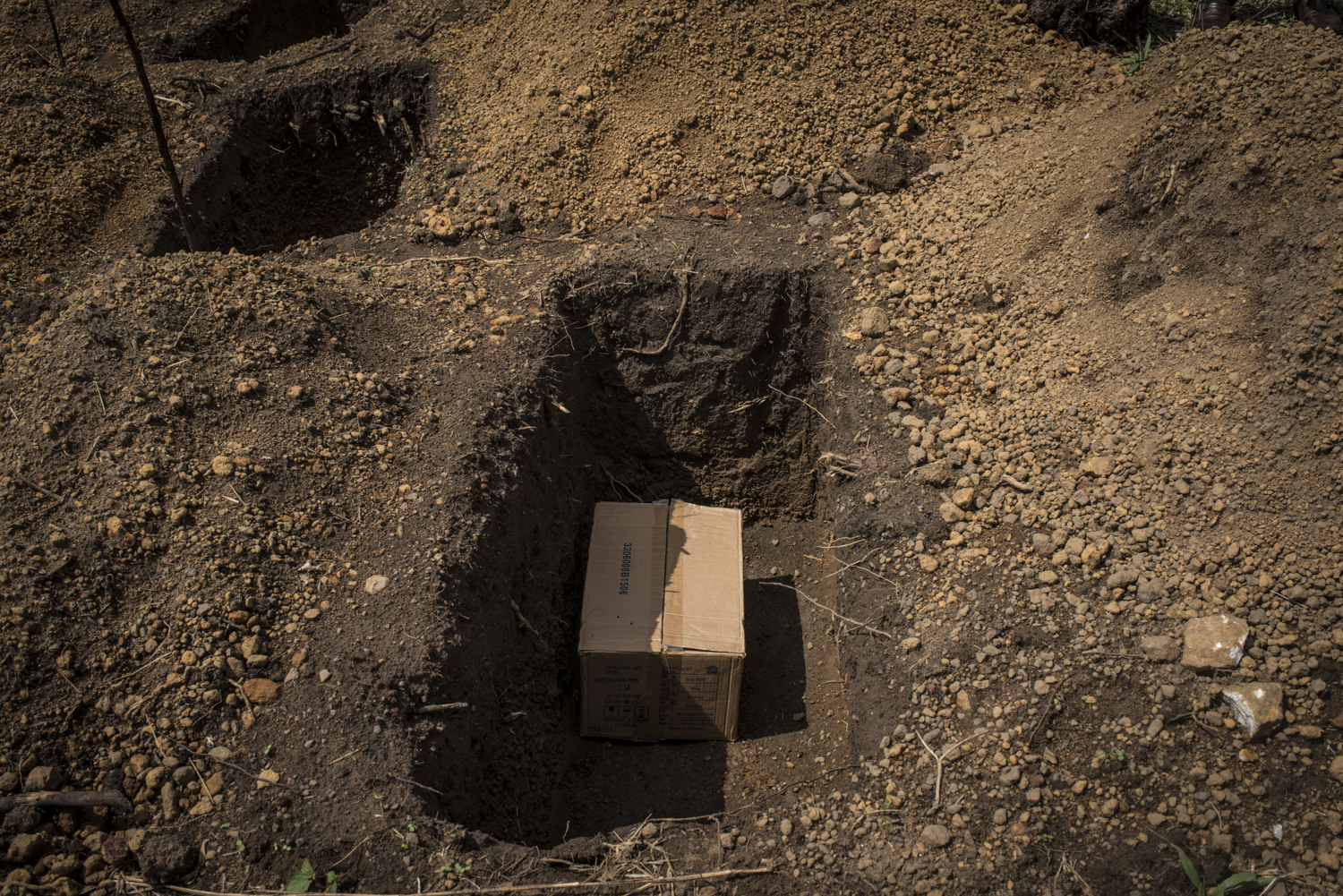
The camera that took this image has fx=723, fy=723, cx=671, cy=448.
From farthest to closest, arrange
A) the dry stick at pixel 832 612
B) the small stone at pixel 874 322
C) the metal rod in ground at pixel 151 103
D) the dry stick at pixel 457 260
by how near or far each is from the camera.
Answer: the dry stick at pixel 457 260
the small stone at pixel 874 322
the metal rod in ground at pixel 151 103
the dry stick at pixel 832 612

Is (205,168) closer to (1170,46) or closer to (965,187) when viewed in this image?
(965,187)

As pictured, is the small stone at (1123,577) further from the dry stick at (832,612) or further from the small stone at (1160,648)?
the dry stick at (832,612)

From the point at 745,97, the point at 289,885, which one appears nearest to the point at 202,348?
the point at 289,885

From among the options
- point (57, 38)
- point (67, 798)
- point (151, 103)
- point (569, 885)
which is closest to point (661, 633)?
point (569, 885)

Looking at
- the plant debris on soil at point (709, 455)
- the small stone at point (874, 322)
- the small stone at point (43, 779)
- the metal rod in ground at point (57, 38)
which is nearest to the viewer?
the small stone at point (43, 779)

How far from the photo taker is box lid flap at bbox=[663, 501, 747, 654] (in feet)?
10.2

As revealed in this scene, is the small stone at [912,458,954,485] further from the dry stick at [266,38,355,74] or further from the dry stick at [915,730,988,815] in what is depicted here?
the dry stick at [266,38,355,74]

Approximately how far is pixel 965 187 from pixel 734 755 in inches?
122

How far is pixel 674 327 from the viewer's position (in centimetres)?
384

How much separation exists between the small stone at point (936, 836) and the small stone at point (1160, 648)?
0.86 metres

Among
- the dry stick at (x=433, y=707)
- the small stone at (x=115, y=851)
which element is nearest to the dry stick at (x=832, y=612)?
the dry stick at (x=433, y=707)

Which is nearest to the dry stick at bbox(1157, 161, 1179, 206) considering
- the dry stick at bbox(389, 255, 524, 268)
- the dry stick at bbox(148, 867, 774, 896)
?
the dry stick at bbox(389, 255, 524, 268)

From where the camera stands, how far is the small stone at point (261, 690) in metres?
2.30

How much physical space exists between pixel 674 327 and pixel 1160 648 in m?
2.52
